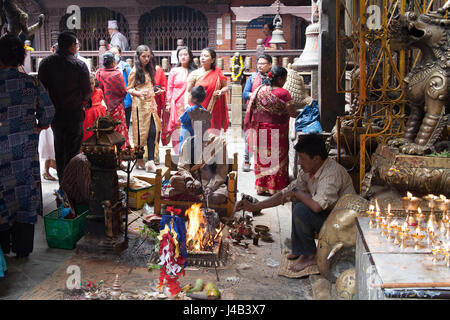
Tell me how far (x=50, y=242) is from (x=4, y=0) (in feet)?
9.81

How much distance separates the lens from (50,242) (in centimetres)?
502

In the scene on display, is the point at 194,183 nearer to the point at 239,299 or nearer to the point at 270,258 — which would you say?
the point at 270,258

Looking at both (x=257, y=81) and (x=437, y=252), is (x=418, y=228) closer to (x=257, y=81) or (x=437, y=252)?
(x=437, y=252)

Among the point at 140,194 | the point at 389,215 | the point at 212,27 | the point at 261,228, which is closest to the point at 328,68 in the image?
the point at 261,228

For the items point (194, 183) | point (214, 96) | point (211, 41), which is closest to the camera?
point (194, 183)

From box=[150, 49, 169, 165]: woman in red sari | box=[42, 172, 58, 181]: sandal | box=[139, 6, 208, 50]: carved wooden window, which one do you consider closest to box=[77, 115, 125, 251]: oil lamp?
box=[42, 172, 58, 181]: sandal

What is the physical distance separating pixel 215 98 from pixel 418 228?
554 cm

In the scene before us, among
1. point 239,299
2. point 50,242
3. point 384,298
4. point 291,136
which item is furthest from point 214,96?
point 384,298

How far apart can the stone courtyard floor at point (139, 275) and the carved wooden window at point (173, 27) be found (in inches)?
471

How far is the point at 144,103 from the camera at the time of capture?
8.36 meters

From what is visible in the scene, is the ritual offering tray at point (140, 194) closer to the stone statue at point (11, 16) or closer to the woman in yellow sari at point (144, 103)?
the woman in yellow sari at point (144, 103)

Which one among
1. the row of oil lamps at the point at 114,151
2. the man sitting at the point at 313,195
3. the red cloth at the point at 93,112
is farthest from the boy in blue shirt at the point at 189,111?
the red cloth at the point at 93,112

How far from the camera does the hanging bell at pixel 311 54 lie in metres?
7.89

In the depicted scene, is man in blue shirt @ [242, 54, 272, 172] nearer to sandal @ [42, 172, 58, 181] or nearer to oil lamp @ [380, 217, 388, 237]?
sandal @ [42, 172, 58, 181]
